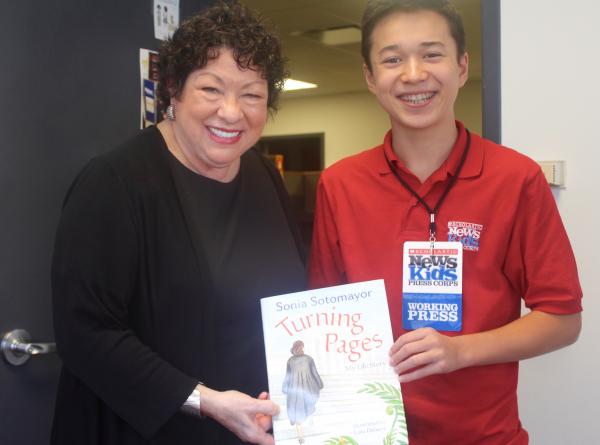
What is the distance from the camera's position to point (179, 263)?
1337 mm

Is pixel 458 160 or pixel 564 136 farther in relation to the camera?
pixel 564 136

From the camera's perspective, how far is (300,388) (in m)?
1.26

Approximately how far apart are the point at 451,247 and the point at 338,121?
33.7 ft

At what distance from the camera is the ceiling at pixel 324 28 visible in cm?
569

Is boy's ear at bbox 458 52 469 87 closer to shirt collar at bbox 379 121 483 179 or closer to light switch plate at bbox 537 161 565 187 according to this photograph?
shirt collar at bbox 379 121 483 179

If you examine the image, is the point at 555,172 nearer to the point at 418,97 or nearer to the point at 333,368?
the point at 418,97

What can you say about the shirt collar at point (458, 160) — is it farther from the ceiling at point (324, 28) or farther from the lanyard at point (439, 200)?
the ceiling at point (324, 28)

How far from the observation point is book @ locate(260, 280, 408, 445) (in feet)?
4.11

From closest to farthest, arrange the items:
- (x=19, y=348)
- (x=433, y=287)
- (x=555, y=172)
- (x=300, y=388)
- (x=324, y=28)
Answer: (x=300, y=388) < (x=433, y=287) < (x=19, y=348) < (x=555, y=172) < (x=324, y=28)

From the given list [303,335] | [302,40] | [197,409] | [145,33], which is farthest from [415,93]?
[302,40]

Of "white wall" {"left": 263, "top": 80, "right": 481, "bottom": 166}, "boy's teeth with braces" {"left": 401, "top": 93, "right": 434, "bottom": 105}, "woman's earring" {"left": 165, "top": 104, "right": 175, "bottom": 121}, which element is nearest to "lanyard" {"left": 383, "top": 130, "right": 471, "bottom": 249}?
"boy's teeth with braces" {"left": 401, "top": 93, "right": 434, "bottom": 105}

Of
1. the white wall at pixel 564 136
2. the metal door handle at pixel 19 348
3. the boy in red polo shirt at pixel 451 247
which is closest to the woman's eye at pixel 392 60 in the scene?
the boy in red polo shirt at pixel 451 247

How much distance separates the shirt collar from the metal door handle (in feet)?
3.40

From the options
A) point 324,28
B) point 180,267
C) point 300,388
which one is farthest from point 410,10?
point 324,28
